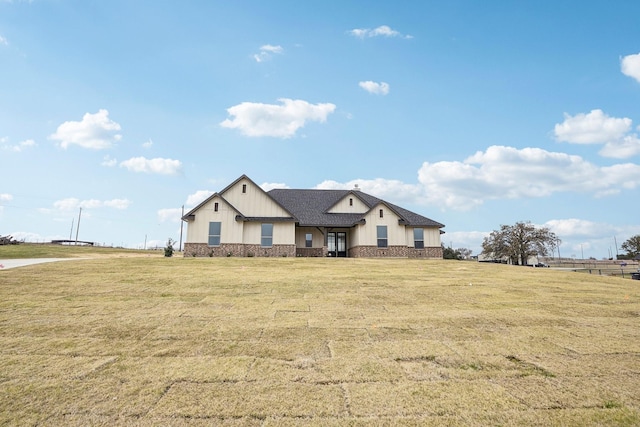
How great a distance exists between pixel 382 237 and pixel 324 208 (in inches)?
271

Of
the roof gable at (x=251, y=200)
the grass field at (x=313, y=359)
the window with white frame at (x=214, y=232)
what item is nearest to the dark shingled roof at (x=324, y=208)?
the roof gable at (x=251, y=200)

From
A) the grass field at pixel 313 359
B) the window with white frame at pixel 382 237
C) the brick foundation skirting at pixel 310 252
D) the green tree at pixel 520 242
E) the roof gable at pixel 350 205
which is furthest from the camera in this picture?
the green tree at pixel 520 242

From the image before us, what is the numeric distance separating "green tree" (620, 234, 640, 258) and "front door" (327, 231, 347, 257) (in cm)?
7339

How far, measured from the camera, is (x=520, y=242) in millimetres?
46875

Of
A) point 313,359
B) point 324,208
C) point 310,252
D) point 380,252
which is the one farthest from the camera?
point 324,208

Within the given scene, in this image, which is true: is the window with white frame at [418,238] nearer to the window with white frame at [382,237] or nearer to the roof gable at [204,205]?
the window with white frame at [382,237]

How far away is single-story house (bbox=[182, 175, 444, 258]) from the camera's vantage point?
26641 mm

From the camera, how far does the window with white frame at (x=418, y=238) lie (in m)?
30.4

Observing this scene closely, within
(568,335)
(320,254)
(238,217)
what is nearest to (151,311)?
(568,335)

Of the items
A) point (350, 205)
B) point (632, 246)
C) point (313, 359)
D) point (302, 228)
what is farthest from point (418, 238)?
point (632, 246)

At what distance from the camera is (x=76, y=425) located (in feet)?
11.4

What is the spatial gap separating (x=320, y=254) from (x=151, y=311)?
22.4 meters

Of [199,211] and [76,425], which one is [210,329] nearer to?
[76,425]

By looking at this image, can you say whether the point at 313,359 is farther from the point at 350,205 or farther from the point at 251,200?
the point at 350,205
